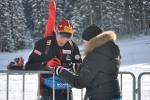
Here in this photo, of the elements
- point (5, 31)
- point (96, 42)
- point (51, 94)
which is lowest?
point (51, 94)

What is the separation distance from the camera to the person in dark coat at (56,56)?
621cm

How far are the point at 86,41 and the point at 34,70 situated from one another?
1.59 meters

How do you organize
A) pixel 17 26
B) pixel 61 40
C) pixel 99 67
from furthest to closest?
1. pixel 17 26
2. pixel 61 40
3. pixel 99 67

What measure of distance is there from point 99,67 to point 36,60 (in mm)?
1750

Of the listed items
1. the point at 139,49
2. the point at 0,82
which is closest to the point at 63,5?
the point at 139,49

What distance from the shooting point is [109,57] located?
4.79m

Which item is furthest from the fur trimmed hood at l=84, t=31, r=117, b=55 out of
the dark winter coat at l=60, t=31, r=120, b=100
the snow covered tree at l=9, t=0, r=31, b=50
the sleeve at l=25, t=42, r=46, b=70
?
the snow covered tree at l=9, t=0, r=31, b=50

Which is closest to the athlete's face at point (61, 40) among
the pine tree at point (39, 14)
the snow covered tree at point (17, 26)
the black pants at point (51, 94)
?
the black pants at point (51, 94)

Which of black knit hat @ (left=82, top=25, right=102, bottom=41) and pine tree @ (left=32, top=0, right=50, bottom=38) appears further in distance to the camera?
pine tree @ (left=32, top=0, right=50, bottom=38)

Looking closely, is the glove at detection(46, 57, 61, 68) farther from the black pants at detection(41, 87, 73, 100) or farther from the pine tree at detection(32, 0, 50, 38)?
the pine tree at detection(32, 0, 50, 38)

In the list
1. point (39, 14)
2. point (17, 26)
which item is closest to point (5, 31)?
point (17, 26)

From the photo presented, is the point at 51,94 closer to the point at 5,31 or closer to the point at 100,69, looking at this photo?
the point at 100,69

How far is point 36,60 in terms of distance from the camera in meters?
6.30

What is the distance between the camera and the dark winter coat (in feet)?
15.6
